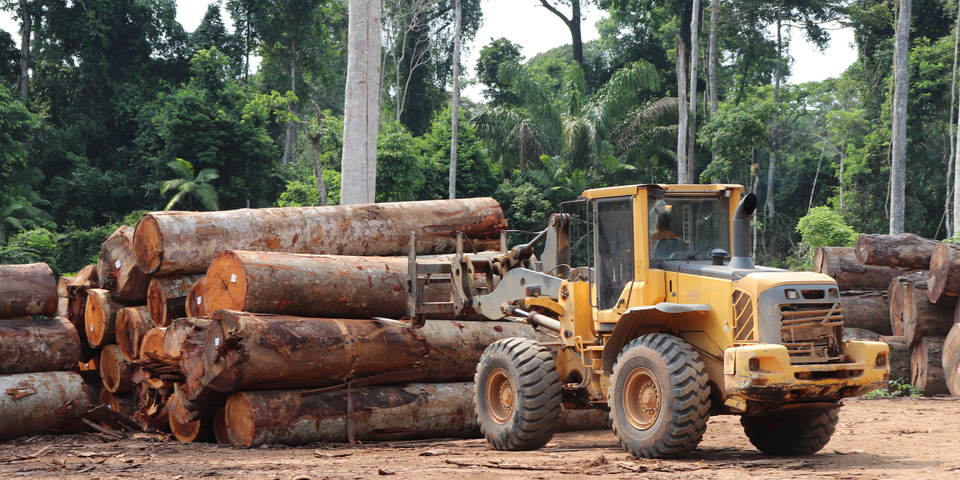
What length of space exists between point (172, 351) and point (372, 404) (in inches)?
93.7

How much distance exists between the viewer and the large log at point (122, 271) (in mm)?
12250

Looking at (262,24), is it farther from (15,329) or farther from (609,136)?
(15,329)

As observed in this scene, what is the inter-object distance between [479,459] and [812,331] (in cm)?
315

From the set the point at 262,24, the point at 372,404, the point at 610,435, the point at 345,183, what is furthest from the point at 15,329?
the point at 262,24

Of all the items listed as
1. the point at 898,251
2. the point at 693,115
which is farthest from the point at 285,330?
the point at 693,115

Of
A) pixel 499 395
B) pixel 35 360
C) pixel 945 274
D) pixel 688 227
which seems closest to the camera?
pixel 688 227

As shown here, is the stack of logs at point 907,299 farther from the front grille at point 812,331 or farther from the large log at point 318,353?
the large log at point 318,353

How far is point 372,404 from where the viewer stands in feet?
35.8

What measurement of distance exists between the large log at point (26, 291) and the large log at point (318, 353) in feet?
8.76

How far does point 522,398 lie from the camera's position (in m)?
9.50

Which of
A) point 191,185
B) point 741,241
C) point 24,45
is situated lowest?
point 741,241

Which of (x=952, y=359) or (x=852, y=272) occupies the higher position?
(x=852, y=272)

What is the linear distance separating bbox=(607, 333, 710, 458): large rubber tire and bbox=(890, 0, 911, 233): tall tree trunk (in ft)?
70.0

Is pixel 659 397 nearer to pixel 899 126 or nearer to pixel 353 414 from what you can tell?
pixel 353 414
